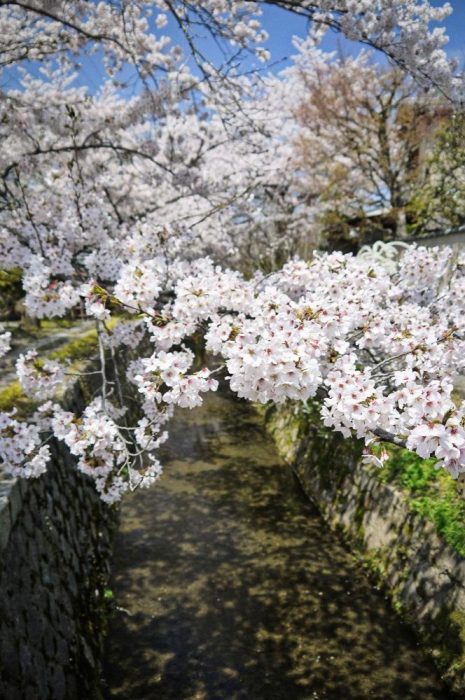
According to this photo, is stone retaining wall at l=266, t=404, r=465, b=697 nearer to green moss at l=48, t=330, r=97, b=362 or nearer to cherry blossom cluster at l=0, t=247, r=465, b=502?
cherry blossom cluster at l=0, t=247, r=465, b=502

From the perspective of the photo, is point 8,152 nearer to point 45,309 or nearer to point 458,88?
point 45,309

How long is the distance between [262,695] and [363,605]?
69.9 inches

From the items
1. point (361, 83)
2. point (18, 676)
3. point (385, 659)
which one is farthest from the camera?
point (361, 83)

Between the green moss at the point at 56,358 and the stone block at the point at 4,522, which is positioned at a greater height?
the green moss at the point at 56,358

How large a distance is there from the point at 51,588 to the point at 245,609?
2.52 metres

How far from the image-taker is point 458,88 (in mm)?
5918

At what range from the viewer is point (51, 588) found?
4.34m

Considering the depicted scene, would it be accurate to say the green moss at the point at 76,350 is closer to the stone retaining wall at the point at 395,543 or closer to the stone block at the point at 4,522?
the stone retaining wall at the point at 395,543

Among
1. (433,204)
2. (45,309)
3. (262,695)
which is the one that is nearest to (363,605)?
(262,695)

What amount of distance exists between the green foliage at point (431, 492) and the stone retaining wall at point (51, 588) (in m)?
3.82

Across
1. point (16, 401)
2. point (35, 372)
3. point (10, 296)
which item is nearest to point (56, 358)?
point (16, 401)

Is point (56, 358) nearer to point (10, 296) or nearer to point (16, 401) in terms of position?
point (16, 401)

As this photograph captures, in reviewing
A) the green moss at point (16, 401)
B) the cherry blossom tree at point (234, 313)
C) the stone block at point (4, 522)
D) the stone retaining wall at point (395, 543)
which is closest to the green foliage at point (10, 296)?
the cherry blossom tree at point (234, 313)

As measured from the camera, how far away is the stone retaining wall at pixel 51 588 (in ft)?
11.1
